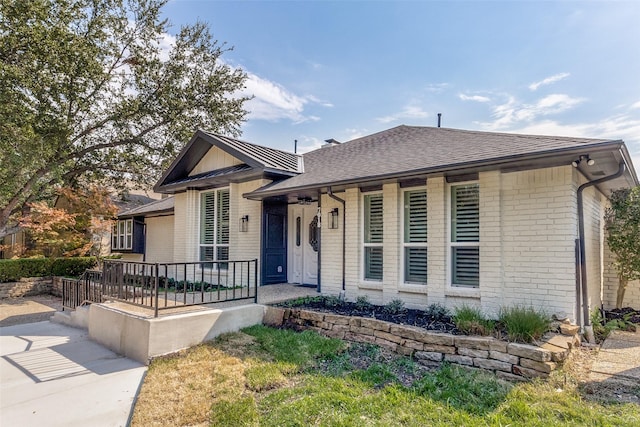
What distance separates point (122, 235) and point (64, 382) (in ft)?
44.3

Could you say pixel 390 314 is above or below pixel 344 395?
above

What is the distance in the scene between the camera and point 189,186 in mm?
11211

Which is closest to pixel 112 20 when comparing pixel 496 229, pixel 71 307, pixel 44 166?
pixel 44 166

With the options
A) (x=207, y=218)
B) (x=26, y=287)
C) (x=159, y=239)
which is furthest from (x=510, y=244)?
(x=26, y=287)

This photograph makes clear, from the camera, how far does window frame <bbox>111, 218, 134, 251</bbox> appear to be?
1628cm

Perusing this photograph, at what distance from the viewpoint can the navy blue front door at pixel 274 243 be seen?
9.62m

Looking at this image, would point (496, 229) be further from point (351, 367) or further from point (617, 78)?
point (617, 78)

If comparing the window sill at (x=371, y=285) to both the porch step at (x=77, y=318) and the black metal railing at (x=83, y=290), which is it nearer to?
the black metal railing at (x=83, y=290)

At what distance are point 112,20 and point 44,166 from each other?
247 inches

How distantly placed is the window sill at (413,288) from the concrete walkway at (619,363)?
2707 mm

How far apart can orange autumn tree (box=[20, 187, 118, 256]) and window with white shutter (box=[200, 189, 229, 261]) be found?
5984 millimetres

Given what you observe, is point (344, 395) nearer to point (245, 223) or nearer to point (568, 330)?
point (568, 330)

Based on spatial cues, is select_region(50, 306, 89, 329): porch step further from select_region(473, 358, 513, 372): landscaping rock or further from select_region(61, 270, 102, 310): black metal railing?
select_region(473, 358, 513, 372): landscaping rock

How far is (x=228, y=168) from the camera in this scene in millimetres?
10508
